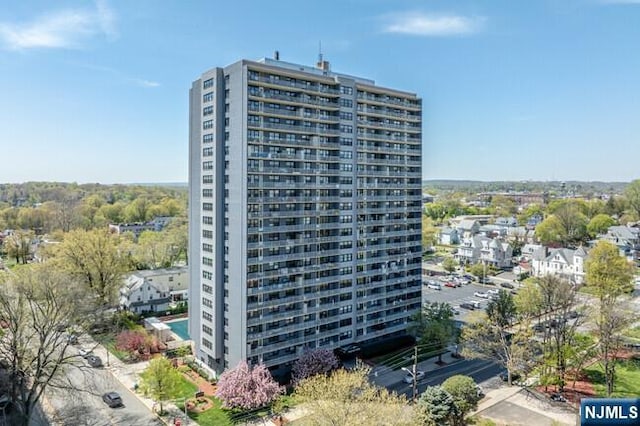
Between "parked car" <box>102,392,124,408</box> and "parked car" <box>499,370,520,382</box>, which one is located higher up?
"parked car" <box>102,392,124,408</box>

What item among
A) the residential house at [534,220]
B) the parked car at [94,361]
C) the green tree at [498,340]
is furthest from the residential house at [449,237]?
the parked car at [94,361]

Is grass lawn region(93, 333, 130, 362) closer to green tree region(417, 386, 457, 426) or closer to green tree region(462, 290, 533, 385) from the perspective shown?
green tree region(417, 386, 457, 426)

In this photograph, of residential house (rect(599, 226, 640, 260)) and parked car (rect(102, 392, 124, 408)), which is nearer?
parked car (rect(102, 392, 124, 408))

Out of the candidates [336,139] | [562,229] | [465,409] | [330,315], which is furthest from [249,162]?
[562,229]

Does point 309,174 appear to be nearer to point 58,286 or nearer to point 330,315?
point 330,315

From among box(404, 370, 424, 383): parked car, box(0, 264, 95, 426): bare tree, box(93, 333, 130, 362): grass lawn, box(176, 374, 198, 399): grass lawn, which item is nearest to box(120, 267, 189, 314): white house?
box(93, 333, 130, 362): grass lawn

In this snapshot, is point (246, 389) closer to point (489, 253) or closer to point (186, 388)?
point (186, 388)

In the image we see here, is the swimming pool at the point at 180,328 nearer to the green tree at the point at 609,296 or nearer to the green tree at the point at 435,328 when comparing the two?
the green tree at the point at 435,328
